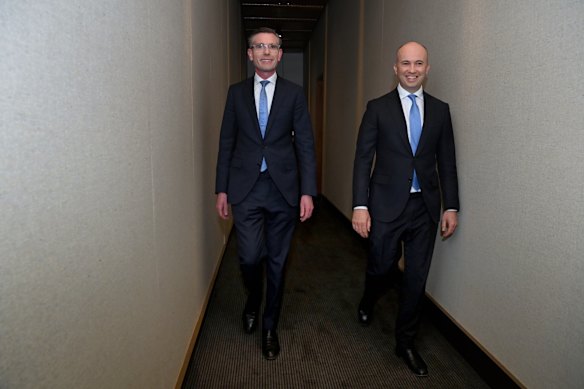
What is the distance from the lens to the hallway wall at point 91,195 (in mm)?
736

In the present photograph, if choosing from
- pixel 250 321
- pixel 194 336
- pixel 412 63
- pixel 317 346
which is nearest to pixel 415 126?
pixel 412 63

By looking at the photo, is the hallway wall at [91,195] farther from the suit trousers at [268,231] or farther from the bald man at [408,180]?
the bald man at [408,180]

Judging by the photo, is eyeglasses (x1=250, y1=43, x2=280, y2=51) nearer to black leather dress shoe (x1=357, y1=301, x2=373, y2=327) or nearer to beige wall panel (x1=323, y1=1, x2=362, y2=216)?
black leather dress shoe (x1=357, y1=301, x2=373, y2=327)

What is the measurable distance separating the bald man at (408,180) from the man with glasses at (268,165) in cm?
33

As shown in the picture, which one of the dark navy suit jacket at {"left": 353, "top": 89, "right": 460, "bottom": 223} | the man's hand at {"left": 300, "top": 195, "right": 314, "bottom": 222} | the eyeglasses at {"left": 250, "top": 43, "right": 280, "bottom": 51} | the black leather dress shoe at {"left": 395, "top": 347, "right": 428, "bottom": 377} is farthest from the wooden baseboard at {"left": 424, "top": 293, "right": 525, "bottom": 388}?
the eyeglasses at {"left": 250, "top": 43, "right": 280, "bottom": 51}

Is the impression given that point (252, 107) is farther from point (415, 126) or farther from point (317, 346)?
point (317, 346)

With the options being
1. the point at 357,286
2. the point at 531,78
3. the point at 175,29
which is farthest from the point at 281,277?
the point at 531,78

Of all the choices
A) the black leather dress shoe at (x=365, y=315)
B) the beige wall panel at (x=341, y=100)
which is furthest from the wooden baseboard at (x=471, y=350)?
the beige wall panel at (x=341, y=100)

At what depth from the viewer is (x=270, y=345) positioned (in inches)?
93.3

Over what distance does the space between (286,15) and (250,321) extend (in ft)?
19.4

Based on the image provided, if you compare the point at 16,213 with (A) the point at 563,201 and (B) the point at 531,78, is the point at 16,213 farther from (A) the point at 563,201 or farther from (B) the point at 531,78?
(B) the point at 531,78

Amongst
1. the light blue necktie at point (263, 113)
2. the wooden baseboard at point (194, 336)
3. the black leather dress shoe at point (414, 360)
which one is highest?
the light blue necktie at point (263, 113)

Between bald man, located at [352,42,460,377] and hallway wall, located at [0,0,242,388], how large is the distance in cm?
98

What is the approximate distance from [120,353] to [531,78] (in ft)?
5.91
